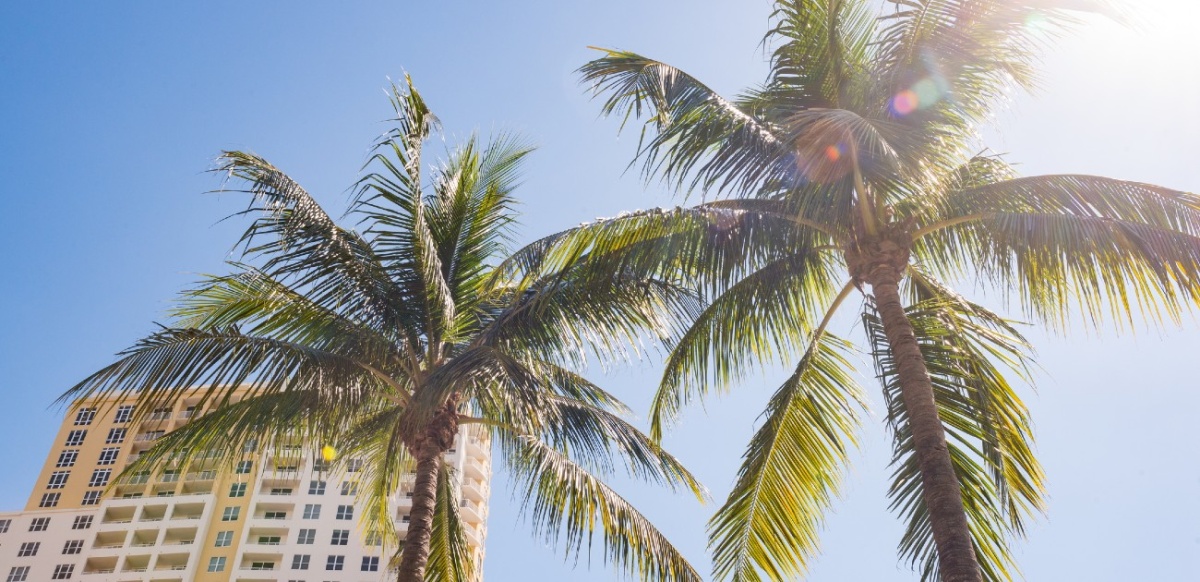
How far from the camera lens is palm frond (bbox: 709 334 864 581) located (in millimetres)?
10008

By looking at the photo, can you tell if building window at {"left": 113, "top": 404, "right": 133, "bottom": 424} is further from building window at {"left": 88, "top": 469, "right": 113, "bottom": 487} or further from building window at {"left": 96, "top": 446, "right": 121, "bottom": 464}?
building window at {"left": 88, "top": 469, "right": 113, "bottom": 487}

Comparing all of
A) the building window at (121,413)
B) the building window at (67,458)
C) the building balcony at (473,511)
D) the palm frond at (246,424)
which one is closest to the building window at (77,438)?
the building window at (67,458)

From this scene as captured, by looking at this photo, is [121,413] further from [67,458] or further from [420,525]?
[420,525]

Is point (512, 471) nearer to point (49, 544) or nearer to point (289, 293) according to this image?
point (289, 293)

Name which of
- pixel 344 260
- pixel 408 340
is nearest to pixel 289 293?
pixel 344 260

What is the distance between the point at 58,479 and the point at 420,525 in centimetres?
8612

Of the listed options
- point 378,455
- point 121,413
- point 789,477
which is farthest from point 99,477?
point 789,477

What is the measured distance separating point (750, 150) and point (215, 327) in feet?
19.8

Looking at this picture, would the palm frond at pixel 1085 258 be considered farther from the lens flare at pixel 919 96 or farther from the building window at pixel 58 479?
the building window at pixel 58 479

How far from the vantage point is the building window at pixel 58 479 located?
271ft

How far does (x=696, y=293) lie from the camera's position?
11.1 m

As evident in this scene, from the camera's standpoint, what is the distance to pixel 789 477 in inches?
399

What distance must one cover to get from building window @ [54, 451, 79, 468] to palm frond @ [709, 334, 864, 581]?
88.7 meters

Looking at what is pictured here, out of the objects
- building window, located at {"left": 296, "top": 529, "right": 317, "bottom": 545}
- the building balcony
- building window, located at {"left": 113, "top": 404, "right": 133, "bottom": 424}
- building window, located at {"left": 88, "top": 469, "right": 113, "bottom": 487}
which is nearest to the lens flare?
the building balcony
